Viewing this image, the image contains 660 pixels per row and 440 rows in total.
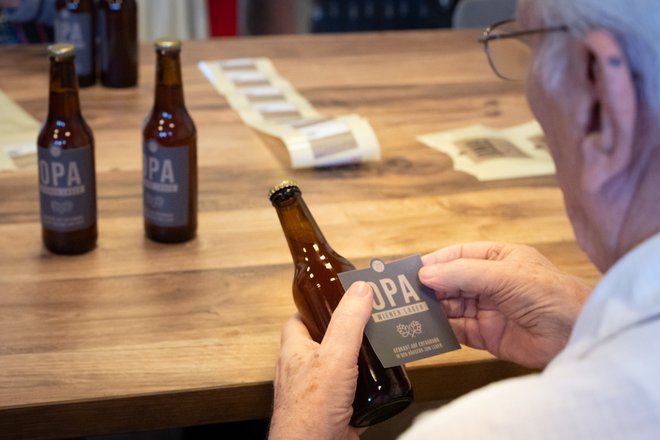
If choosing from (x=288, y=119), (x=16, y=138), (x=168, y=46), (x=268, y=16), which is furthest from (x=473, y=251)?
(x=268, y=16)

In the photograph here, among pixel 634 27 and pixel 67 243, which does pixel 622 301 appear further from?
pixel 67 243

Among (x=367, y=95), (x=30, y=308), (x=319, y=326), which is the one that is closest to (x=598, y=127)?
(x=319, y=326)

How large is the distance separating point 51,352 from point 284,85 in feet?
3.71

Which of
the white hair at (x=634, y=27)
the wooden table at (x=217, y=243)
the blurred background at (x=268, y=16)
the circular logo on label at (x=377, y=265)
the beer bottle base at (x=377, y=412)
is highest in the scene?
the white hair at (x=634, y=27)

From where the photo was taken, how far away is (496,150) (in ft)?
6.32

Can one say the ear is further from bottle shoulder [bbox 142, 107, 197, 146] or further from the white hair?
bottle shoulder [bbox 142, 107, 197, 146]

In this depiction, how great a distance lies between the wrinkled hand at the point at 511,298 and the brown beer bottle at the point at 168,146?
39 cm

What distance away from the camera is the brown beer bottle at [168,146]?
56.7 inches

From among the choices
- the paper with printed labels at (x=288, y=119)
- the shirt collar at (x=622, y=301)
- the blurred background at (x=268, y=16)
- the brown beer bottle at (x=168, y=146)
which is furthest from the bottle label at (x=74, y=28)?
the shirt collar at (x=622, y=301)

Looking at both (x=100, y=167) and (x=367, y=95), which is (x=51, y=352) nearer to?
(x=100, y=167)

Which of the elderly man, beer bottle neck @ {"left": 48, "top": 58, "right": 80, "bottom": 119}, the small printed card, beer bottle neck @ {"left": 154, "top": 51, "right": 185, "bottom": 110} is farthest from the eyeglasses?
beer bottle neck @ {"left": 48, "top": 58, "right": 80, "bottom": 119}

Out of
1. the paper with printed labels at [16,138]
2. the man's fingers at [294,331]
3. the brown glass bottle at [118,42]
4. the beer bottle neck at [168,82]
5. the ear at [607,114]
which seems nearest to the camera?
the ear at [607,114]

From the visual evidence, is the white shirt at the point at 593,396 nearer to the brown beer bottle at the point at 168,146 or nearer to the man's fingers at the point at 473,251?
the man's fingers at the point at 473,251

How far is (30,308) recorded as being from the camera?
1315 millimetres
